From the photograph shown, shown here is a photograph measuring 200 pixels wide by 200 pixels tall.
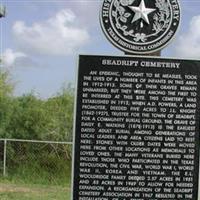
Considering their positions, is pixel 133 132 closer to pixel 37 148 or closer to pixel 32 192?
pixel 32 192

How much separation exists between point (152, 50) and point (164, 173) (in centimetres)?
125

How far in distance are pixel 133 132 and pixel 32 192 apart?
10875mm

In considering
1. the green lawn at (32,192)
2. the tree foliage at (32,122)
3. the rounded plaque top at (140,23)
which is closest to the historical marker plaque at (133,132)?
the rounded plaque top at (140,23)

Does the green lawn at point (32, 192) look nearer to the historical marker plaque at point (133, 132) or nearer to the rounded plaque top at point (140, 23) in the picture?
the historical marker plaque at point (133, 132)

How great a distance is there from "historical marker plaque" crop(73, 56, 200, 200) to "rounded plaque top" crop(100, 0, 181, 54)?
0.60 ft

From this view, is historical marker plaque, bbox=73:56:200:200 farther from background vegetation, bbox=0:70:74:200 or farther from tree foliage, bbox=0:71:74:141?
tree foliage, bbox=0:71:74:141

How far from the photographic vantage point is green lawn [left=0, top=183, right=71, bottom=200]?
15805 millimetres

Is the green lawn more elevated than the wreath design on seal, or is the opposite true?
the wreath design on seal

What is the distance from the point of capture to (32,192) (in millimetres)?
17000

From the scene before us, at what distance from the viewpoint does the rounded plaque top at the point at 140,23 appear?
6570 millimetres

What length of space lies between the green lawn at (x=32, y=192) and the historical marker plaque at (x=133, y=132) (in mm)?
9297

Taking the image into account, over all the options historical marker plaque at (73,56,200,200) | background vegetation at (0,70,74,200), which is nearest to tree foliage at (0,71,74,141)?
background vegetation at (0,70,74,200)

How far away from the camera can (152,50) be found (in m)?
6.61

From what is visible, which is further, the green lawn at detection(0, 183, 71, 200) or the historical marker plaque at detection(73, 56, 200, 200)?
the green lawn at detection(0, 183, 71, 200)
